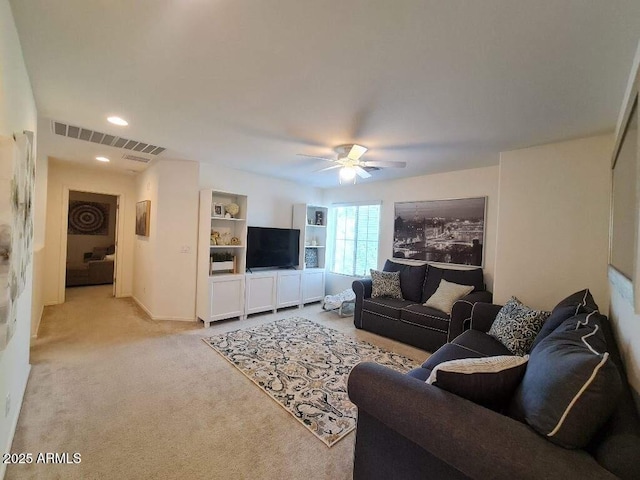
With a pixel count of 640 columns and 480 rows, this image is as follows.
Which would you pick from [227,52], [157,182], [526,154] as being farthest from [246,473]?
[157,182]

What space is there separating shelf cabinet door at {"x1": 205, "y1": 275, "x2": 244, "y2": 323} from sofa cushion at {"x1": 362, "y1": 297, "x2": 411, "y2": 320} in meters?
1.88

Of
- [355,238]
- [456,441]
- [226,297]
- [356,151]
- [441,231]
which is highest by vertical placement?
[356,151]

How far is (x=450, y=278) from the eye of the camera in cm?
375

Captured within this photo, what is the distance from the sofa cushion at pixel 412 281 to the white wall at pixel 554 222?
3.46 feet

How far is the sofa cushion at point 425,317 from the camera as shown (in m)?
3.18

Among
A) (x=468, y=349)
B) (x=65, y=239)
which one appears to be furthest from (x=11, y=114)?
(x=65, y=239)

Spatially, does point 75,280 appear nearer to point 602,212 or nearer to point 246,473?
point 246,473

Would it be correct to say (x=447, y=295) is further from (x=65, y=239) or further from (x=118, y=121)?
(x=65, y=239)

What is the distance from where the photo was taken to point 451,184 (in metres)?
4.07

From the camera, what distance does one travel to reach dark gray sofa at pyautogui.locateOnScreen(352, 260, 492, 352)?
3.14 meters

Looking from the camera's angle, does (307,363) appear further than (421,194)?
No

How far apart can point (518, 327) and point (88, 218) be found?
356 inches

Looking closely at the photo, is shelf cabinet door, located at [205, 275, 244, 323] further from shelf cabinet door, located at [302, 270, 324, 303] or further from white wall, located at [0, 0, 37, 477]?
white wall, located at [0, 0, 37, 477]

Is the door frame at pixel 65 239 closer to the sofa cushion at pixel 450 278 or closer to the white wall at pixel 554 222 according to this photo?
the sofa cushion at pixel 450 278
